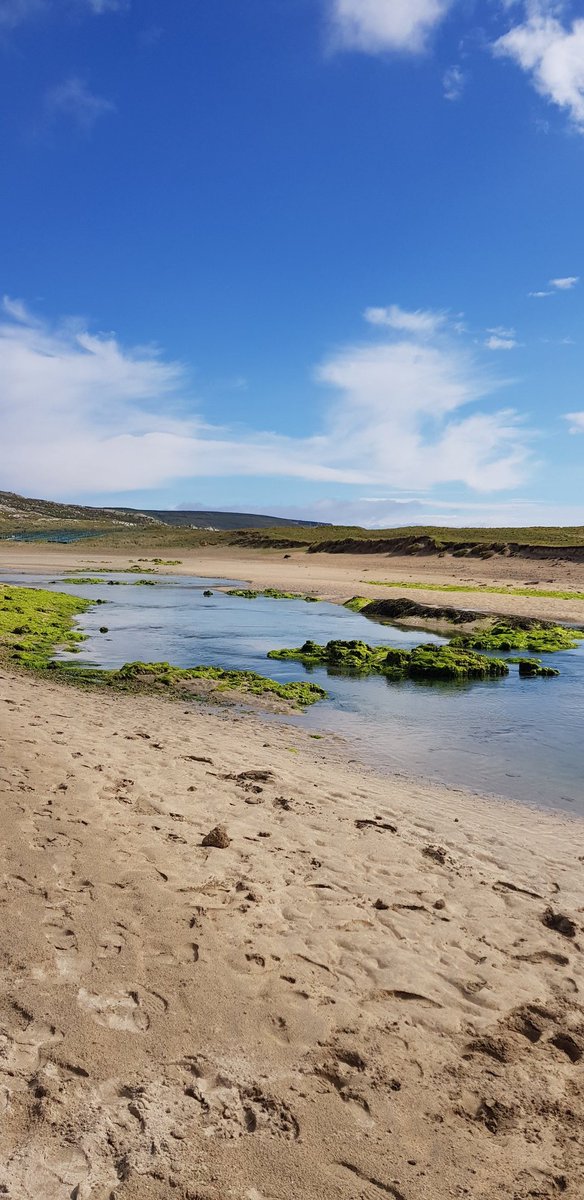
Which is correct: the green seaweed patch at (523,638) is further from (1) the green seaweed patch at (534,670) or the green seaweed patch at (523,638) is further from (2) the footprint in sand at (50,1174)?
(2) the footprint in sand at (50,1174)

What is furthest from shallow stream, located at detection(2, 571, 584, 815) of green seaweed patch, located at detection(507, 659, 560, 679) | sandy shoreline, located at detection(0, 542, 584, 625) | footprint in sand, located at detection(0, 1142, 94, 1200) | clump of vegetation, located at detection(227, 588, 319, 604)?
sandy shoreline, located at detection(0, 542, 584, 625)

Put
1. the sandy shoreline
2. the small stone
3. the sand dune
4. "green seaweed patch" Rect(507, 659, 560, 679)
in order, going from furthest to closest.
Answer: the sandy shoreline
"green seaweed patch" Rect(507, 659, 560, 679)
the small stone
the sand dune

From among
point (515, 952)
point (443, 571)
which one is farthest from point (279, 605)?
point (515, 952)

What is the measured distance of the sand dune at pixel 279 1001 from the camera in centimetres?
330

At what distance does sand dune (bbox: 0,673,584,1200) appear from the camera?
10.8ft

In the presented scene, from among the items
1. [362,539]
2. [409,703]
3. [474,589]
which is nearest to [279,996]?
[409,703]

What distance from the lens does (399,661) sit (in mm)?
19047

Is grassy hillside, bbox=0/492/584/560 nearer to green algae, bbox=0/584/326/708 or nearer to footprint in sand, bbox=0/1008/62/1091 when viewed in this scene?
green algae, bbox=0/584/326/708

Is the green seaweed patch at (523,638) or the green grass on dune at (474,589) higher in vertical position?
the green grass on dune at (474,589)

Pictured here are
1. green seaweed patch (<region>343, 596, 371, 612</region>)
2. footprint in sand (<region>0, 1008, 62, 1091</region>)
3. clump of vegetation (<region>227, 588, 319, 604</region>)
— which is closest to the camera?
footprint in sand (<region>0, 1008, 62, 1091</region>)

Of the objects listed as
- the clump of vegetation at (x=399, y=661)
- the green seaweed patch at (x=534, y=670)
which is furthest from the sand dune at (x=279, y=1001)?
the green seaweed patch at (x=534, y=670)

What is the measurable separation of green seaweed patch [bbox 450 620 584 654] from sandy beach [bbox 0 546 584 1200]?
48.1 feet

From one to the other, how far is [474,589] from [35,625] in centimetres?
2508

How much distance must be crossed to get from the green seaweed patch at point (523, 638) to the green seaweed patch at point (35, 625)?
516 inches
